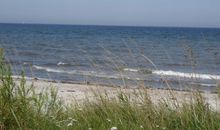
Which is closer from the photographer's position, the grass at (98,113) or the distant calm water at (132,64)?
the grass at (98,113)

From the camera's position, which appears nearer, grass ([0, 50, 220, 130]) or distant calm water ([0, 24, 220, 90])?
grass ([0, 50, 220, 130])

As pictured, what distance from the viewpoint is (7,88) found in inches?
181

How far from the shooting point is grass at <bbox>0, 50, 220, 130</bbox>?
4.61 meters

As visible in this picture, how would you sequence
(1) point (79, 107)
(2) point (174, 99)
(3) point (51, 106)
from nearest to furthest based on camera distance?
(3) point (51, 106)
(2) point (174, 99)
(1) point (79, 107)

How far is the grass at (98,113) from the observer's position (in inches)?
181

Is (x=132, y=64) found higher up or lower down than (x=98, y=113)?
higher up

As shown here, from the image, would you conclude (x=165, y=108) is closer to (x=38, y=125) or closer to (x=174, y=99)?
(x=174, y=99)

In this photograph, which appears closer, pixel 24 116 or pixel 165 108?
pixel 24 116

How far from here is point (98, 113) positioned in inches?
241

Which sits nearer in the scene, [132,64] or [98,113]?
[98,113]

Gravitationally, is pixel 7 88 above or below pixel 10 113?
above

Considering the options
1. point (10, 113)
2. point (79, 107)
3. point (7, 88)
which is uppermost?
point (7, 88)

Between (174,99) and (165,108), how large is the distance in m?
0.45

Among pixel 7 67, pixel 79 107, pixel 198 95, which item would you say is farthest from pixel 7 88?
pixel 198 95
